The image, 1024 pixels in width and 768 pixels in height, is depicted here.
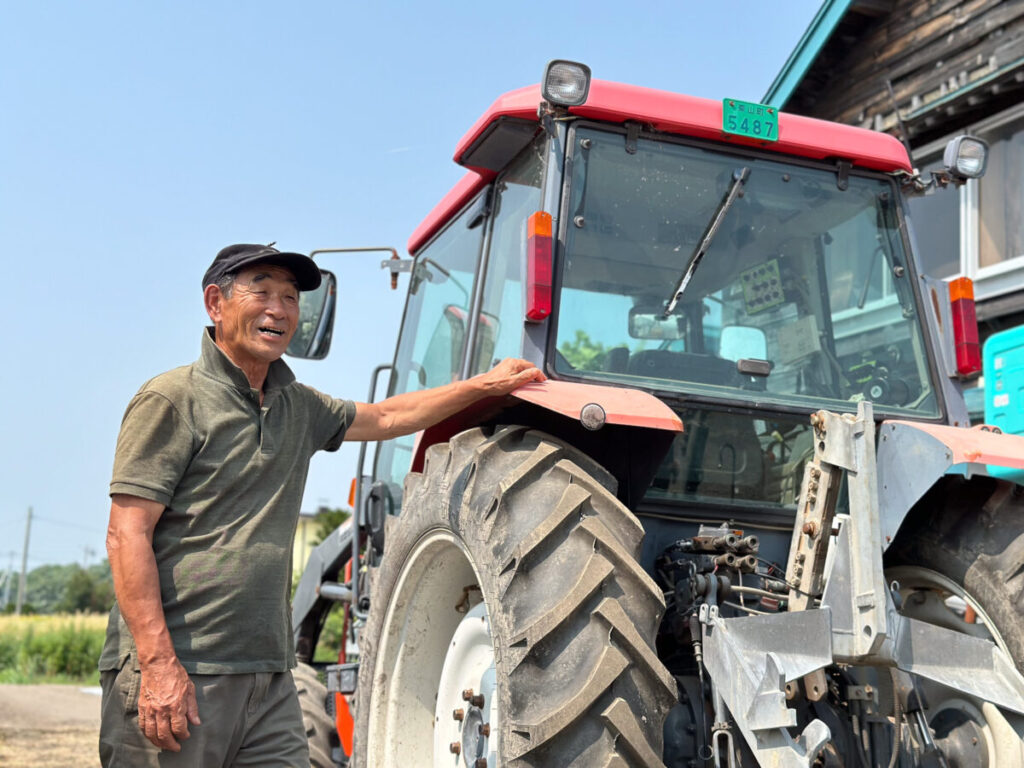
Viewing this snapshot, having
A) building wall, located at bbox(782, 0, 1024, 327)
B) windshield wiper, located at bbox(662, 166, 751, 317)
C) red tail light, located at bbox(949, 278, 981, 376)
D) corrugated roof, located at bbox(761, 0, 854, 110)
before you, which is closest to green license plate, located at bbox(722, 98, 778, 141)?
windshield wiper, located at bbox(662, 166, 751, 317)

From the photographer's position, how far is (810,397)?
3.59 m

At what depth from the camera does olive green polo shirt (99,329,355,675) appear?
8.63 feet

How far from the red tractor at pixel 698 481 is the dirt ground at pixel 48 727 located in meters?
4.54

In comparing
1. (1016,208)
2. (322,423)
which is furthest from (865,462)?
(1016,208)

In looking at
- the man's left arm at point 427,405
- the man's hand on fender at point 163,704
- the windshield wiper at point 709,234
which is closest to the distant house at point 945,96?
the windshield wiper at point 709,234

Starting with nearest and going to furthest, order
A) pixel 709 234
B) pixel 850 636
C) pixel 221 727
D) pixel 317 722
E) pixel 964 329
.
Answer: pixel 221 727
pixel 850 636
pixel 709 234
pixel 964 329
pixel 317 722

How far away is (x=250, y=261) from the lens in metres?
2.91

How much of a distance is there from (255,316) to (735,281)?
1631 mm

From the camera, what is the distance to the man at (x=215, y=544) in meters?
2.54

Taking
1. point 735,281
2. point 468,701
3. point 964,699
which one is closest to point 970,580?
Result: point 964,699

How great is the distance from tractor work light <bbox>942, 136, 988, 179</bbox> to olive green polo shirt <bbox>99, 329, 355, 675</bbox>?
260 cm

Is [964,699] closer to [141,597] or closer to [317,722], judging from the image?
[141,597]

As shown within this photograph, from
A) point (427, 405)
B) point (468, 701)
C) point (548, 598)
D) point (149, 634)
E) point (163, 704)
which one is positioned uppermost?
point (427, 405)

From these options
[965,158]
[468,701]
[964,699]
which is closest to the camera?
[964,699]
